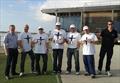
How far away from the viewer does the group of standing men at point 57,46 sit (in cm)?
1376

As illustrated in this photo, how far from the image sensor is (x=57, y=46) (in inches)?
569

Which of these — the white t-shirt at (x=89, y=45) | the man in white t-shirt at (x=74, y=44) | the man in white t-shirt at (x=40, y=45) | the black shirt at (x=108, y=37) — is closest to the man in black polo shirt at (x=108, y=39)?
the black shirt at (x=108, y=37)

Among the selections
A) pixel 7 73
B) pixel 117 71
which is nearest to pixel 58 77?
pixel 7 73

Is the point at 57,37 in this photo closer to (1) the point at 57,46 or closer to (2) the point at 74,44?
(1) the point at 57,46

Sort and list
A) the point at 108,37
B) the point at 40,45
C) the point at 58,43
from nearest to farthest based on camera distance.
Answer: the point at 108,37
the point at 40,45
the point at 58,43

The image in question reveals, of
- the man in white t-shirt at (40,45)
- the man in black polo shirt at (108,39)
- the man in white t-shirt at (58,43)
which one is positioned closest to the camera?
the man in black polo shirt at (108,39)

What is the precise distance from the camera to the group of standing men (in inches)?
542

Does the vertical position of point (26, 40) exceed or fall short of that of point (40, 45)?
Result: it exceeds it

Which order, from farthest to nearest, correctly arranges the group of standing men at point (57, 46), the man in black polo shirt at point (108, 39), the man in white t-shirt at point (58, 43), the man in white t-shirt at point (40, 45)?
the man in white t-shirt at point (58, 43)
the man in white t-shirt at point (40, 45)
the man in black polo shirt at point (108, 39)
the group of standing men at point (57, 46)

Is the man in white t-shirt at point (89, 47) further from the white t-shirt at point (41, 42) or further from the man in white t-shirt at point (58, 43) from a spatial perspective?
the white t-shirt at point (41, 42)

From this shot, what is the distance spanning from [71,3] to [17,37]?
1222 inches

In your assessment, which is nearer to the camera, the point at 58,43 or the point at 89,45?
the point at 89,45

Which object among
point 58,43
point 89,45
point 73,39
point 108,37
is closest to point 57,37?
point 58,43

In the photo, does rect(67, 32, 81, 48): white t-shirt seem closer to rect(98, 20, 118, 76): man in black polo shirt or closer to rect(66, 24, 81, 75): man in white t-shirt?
rect(66, 24, 81, 75): man in white t-shirt
